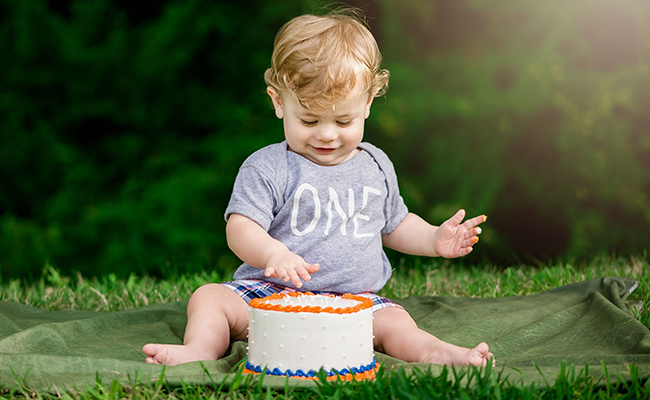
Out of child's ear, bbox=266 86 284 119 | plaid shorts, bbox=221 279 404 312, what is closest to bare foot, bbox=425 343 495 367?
plaid shorts, bbox=221 279 404 312

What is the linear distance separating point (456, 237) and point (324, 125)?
1.59ft

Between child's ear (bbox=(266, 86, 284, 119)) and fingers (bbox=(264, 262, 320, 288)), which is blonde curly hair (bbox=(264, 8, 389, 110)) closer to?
child's ear (bbox=(266, 86, 284, 119))

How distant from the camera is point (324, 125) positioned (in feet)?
6.02

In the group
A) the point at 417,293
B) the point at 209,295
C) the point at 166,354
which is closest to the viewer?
the point at 166,354

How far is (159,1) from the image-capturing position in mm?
4348

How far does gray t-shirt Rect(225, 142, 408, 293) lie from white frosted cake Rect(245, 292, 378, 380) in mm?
454

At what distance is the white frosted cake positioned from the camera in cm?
138

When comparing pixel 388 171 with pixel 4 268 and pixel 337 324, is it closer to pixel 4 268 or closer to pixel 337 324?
pixel 337 324

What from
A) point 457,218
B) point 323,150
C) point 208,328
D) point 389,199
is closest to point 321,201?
point 323,150

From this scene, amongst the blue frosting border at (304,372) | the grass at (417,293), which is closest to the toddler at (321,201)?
the blue frosting border at (304,372)

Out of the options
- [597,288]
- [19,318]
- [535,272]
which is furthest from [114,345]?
[535,272]

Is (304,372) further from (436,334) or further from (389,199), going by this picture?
(389,199)

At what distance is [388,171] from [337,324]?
32.5 inches

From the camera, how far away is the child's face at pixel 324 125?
1.81 m
